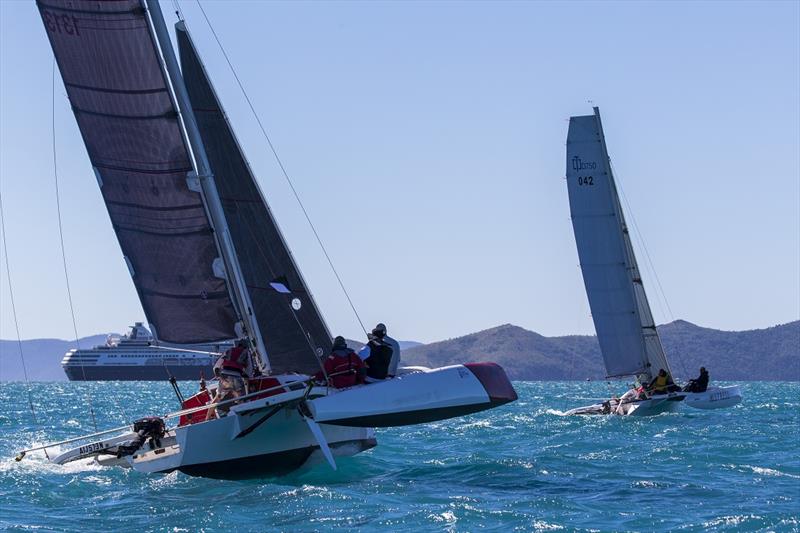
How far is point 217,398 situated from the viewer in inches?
650

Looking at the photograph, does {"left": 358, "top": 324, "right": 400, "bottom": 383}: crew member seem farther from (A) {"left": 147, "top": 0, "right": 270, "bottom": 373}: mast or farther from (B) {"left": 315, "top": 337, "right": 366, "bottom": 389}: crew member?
(A) {"left": 147, "top": 0, "right": 270, "bottom": 373}: mast

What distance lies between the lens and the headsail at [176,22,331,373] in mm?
17922

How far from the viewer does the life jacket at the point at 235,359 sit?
1650 cm

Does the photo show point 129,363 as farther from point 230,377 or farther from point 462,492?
point 462,492

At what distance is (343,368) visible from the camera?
1644cm

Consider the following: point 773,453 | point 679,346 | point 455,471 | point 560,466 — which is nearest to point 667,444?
point 773,453

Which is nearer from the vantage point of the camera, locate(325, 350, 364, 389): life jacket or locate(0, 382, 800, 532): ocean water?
locate(0, 382, 800, 532): ocean water

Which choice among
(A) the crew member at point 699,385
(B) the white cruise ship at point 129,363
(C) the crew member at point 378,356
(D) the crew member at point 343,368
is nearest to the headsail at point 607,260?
(A) the crew member at point 699,385

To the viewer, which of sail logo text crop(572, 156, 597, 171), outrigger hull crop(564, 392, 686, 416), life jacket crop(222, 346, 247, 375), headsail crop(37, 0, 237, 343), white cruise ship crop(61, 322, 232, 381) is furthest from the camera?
white cruise ship crop(61, 322, 232, 381)

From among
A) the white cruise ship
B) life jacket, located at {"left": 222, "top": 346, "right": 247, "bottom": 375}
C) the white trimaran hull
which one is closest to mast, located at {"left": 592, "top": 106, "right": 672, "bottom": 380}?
the white trimaran hull

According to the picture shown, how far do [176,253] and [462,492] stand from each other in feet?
17.3

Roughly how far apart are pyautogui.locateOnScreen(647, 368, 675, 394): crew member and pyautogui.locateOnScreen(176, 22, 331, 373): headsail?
56.1ft

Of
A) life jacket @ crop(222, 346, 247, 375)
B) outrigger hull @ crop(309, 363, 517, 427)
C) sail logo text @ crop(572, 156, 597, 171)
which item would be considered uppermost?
sail logo text @ crop(572, 156, 597, 171)

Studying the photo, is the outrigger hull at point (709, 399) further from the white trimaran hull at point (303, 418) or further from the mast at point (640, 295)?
the white trimaran hull at point (303, 418)
